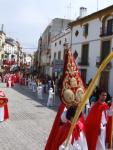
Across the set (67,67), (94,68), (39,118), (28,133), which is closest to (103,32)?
(94,68)

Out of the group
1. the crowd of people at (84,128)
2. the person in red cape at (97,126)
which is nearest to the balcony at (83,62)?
the crowd of people at (84,128)

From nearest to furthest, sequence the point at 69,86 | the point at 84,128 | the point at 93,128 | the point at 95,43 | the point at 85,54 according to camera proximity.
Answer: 1. the point at 84,128
2. the point at 69,86
3. the point at 93,128
4. the point at 95,43
5. the point at 85,54

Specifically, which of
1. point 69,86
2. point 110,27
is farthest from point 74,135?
point 110,27

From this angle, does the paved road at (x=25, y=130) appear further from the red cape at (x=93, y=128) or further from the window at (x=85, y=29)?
the window at (x=85, y=29)

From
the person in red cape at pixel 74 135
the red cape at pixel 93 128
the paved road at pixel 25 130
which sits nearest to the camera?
the person in red cape at pixel 74 135

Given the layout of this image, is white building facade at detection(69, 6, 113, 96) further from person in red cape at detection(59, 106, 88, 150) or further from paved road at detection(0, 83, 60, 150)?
person in red cape at detection(59, 106, 88, 150)

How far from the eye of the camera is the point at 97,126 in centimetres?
868

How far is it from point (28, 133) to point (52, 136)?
4.73 meters

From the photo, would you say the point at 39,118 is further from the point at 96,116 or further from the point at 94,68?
the point at 94,68

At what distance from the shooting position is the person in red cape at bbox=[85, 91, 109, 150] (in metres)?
8.65

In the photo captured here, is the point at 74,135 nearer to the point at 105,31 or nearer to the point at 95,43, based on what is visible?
the point at 105,31

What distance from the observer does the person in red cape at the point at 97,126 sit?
865cm

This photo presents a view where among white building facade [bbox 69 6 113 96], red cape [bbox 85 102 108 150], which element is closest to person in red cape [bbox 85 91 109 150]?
red cape [bbox 85 102 108 150]

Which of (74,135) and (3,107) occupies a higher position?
(74,135)
